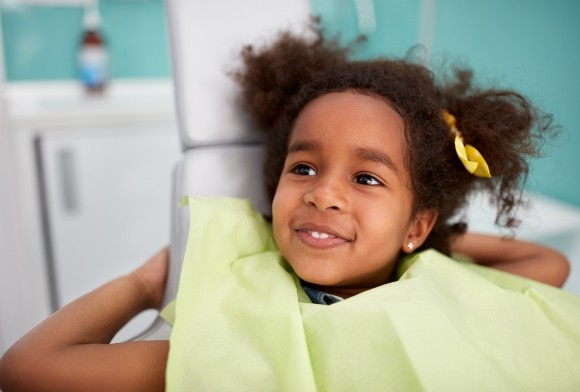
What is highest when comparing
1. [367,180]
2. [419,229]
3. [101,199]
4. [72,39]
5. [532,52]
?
[72,39]

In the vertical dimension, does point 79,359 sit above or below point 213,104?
below

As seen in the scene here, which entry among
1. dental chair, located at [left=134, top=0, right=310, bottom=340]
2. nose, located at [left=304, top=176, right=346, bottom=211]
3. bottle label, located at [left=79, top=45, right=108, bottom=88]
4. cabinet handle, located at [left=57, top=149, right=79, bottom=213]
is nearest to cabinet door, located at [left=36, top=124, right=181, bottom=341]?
cabinet handle, located at [left=57, top=149, right=79, bottom=213]

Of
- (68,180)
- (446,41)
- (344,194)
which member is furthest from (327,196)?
(68,180)

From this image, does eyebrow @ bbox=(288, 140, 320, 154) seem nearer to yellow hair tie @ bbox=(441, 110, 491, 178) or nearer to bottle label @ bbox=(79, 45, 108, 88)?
yellow hair tie @ bbox=(441, 110, 491, 178)

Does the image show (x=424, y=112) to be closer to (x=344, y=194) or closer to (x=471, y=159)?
(x=471, y=159)

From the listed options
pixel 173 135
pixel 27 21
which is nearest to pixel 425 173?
pixel 173 135

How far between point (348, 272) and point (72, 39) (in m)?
1.55

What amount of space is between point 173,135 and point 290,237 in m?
1.04

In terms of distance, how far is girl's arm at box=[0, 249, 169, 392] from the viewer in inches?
23.2

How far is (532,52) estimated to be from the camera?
3.92 feet

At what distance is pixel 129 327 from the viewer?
1157 mm

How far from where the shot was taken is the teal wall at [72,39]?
1787mm

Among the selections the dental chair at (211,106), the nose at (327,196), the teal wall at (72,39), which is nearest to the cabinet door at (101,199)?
the teal wall at (72,39)

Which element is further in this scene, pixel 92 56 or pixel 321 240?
pixel 92 56
